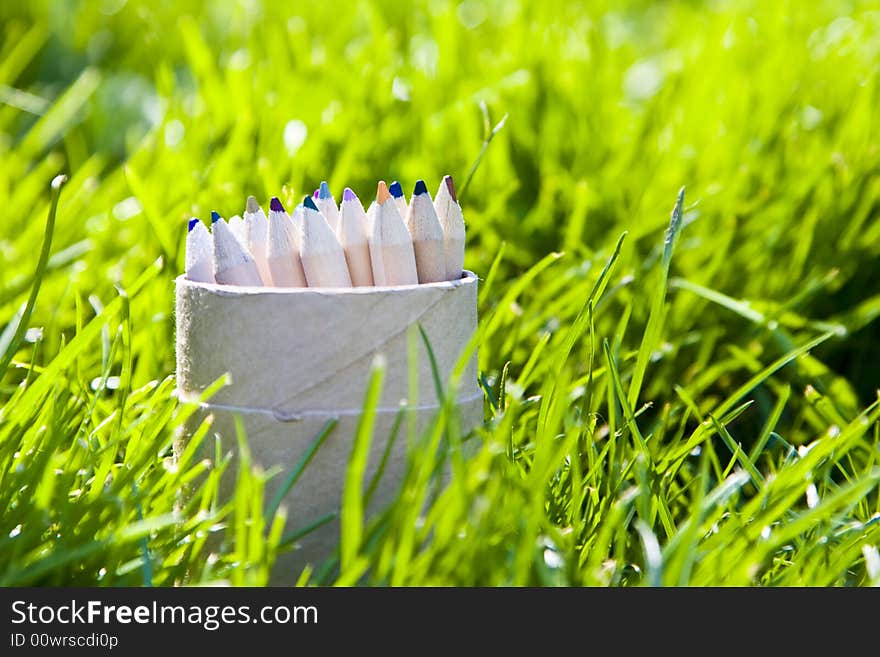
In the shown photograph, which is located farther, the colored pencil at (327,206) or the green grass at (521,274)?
the colored pencil at (327,206)

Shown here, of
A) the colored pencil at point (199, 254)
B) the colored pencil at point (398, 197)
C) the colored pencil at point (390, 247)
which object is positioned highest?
the colored pencil at point (398, 197)

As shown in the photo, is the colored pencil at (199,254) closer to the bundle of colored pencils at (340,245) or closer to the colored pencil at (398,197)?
the bundle of colored pencils at (340,245)

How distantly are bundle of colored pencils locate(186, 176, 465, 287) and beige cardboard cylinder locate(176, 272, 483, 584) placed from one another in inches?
1.2

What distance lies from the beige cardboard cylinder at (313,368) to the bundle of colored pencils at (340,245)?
0.03 m

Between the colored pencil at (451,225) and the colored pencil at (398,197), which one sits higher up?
the colored pencil at (398,197)

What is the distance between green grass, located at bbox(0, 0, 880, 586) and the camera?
0.75 metres

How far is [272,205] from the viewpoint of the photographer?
2.62ft

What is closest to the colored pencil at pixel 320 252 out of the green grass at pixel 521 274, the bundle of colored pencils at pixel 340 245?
the bundle of colored pencils at pixel 340 245

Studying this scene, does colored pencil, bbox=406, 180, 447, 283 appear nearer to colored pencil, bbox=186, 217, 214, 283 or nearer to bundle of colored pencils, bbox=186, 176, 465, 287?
bundle of colored pencils, bbox=186, 176, 465, 287

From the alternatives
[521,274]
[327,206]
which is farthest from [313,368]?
[521,274]

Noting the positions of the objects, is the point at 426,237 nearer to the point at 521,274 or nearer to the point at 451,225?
the point at 451,225

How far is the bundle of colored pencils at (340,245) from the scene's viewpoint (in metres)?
0.80
